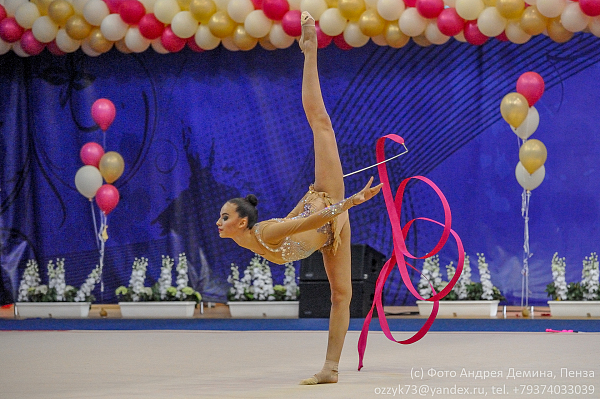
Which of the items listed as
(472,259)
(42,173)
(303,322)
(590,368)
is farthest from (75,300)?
(590,368)

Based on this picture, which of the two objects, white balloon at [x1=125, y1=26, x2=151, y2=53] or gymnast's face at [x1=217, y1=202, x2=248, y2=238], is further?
white balloon at [x1=125, y1=26, x2=151, y2=53]

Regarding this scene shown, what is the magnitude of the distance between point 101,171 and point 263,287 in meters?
2.24

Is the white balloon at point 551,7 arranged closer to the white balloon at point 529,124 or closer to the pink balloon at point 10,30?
the white balloon at point 529,124

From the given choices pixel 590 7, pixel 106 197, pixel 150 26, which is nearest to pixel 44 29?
pixel 150 26

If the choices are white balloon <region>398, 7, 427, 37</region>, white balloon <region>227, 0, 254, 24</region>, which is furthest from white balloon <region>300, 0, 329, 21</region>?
white balloon <region>398, 7, 427, 37</region>

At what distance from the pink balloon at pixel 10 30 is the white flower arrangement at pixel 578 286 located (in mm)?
6358

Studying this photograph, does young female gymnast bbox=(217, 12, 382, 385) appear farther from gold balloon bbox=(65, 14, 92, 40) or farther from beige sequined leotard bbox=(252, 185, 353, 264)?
gold balloon bbox=(65, 14, 92, 40)

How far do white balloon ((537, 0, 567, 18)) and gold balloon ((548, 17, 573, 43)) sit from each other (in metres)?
0.19

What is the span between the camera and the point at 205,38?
7742 millimetres

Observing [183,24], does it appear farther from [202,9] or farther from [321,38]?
[321,38]

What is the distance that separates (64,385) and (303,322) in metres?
3.95

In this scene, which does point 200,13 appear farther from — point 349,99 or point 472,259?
point 472,259

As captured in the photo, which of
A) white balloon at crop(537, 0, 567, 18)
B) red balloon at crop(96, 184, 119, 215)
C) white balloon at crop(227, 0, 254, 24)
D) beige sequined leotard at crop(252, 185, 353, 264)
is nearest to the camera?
beige sequined leotard at crop(252, 185, 353, 264)

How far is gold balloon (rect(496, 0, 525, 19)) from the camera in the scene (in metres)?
6.86
